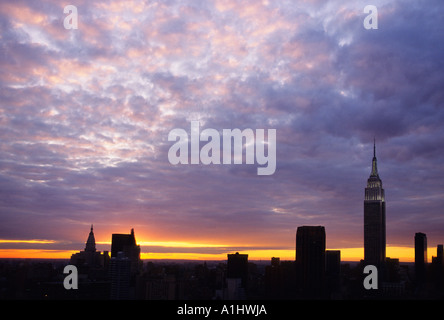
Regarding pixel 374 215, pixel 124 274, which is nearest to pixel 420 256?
pixel 374 215

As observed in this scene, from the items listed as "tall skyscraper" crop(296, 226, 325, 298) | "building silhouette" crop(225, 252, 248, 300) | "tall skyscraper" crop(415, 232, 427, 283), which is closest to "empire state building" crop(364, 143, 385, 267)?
"tall skyscraper" crop(415, 232, 427, 283)

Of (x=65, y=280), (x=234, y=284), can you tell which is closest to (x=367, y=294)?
(x=234, y=284)

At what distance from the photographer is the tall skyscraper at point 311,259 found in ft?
224

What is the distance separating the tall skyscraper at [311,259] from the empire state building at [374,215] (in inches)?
2406

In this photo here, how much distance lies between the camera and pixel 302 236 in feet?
286

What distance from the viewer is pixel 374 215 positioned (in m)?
149

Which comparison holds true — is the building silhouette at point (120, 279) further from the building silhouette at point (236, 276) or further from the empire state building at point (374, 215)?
the empire state building at point (374, 215)

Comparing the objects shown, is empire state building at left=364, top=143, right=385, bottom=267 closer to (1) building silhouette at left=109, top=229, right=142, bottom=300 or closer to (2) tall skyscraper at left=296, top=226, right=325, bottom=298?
(2) tall skyscraper at left=296, top=226, right=325, bottom=298

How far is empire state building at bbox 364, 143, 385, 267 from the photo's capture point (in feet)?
472

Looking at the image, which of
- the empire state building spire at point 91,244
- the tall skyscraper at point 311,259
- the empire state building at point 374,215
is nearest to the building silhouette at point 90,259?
the empire state building spire at point 91,244

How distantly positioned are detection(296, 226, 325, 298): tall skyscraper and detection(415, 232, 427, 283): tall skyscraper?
18.4 metres
